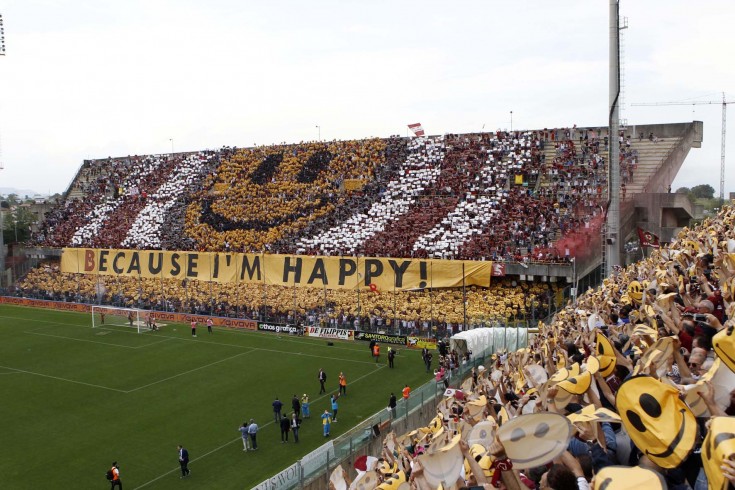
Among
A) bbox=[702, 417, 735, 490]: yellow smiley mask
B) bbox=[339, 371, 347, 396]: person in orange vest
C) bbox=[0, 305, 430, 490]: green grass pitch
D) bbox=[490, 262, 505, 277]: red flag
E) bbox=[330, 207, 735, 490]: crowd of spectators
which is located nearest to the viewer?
bbox=[702, 417, 735, 490]: yellow smiley mask

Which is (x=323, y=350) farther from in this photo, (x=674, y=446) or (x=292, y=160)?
(x=674, y=446)

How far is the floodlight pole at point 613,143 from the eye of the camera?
28328 mm

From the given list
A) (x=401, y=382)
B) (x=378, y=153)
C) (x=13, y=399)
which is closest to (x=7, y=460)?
(x=13, y=399)

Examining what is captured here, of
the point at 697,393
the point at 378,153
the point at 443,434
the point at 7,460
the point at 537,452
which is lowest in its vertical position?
the point at 7,460

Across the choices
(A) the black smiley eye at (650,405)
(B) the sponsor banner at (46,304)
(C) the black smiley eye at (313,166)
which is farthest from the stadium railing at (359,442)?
(B) the sponsor banner at (46,304)

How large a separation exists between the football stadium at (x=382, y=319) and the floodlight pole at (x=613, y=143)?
117 mm

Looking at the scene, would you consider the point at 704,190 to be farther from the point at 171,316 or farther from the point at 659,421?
the point at 659,421

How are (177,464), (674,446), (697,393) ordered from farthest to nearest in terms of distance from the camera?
(177,464)
(697,393)
(674,446)

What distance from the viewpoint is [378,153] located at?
1959 inches

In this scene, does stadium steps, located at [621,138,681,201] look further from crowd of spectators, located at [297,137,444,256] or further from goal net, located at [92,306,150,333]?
goal net, located at [92,306,150,333]

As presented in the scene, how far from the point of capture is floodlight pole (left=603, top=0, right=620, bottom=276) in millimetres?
28328

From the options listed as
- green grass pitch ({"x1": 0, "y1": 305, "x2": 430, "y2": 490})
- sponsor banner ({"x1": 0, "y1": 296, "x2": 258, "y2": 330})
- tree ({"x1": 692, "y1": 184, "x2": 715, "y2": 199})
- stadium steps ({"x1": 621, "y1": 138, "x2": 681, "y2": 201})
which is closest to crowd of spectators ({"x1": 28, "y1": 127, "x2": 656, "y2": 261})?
stadium steps ({"x1": 621, "y1": 138, "x2": 681, "y2": 201})

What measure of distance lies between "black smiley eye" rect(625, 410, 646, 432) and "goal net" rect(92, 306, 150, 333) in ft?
122

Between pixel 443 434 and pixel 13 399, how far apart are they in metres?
23.1
